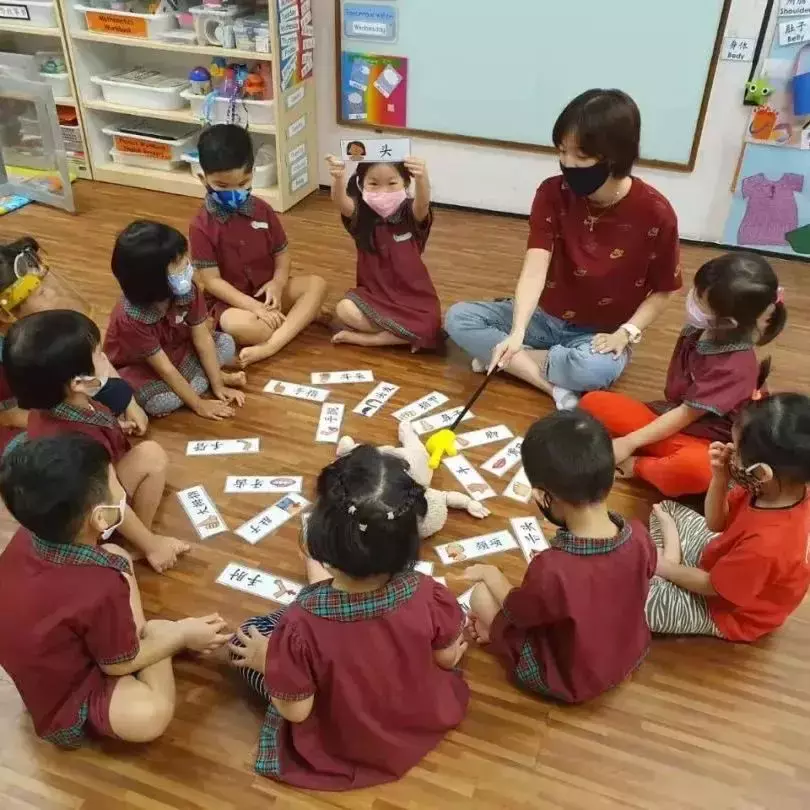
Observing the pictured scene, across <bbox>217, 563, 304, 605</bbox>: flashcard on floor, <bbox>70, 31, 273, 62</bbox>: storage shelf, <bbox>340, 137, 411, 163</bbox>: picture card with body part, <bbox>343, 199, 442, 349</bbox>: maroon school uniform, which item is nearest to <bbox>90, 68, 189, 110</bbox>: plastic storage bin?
<bbox>70, 31, 273, 62</bbox>: storage shelf

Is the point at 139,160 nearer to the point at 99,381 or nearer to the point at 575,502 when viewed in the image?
the point at 99,381

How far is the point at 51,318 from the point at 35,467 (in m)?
0.51

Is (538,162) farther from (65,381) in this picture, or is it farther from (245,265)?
(65,381)

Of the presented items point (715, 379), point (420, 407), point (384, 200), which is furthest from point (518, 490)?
point (384, 200)

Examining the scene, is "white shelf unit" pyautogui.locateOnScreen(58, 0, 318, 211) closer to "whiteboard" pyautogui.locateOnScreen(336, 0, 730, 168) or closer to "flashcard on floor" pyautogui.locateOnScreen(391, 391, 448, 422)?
"whiteboard" pyautogui.locateOnScreen(336, 0, 730, 168)

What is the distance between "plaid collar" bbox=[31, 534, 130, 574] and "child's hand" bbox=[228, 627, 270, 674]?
37cm

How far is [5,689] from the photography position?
1748 mm

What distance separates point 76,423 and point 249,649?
666mm

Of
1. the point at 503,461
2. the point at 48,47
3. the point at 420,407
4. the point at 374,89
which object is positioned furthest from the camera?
the point at 48,47

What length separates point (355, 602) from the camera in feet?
4.57

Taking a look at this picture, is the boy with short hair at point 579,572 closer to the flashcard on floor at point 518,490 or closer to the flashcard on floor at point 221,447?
the flashcard on floor at point 518,490

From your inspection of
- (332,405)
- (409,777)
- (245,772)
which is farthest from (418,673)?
(332,405)

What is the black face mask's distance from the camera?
2287 millimetres

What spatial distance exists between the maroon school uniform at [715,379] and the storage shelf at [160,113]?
2.46 m
